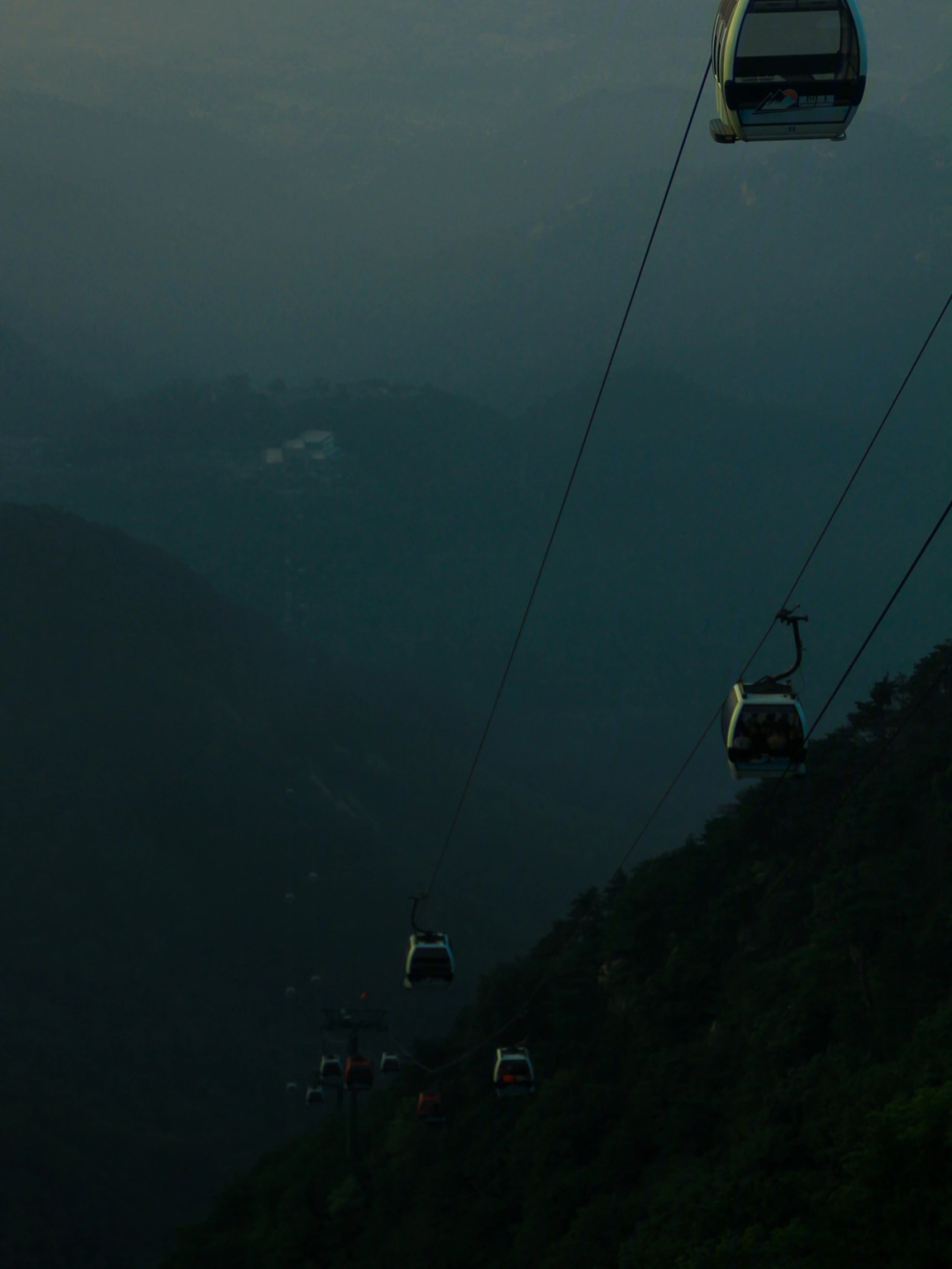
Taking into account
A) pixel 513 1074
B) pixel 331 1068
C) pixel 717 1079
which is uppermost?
pixel 331 1068

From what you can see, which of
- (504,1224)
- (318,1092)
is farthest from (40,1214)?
(504,1224)

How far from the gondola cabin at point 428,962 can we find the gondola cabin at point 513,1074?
9119 mm

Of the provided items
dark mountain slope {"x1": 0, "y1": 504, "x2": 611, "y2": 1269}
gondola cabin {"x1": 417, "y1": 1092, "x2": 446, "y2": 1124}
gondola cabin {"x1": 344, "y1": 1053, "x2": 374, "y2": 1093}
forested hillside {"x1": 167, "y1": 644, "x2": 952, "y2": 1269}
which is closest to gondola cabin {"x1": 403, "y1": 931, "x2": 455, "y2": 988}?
forested hillside {"x1": 167, "y1": 644, "x2": 952, "y2": 1269}

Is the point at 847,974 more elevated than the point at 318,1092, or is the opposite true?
the point at 318,1092

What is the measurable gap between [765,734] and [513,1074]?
25601 mm

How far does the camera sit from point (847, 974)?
36.5 metres

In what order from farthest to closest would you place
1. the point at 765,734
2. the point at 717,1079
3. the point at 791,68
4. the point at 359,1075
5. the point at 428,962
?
1. the point at 359,1075
2. the point at 717,1079
3. the point at 428,962
4. the point at 765,734
5. the point at 791,68

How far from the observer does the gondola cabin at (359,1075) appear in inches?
1927

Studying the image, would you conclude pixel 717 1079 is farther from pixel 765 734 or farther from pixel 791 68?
pixel 791 68

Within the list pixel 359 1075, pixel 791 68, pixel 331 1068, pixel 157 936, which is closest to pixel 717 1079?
pixel 359 1075

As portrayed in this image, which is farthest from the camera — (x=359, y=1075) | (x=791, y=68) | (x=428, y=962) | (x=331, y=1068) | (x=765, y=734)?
(x=331, y=1068)

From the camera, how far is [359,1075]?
49156 millimetres

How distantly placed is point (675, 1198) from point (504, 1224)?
15.4 m

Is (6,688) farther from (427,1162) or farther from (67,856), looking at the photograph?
(427,1162)
